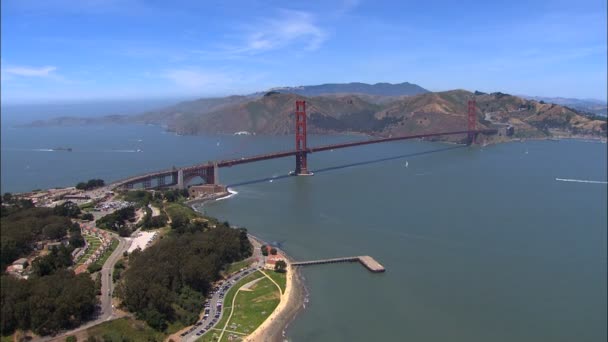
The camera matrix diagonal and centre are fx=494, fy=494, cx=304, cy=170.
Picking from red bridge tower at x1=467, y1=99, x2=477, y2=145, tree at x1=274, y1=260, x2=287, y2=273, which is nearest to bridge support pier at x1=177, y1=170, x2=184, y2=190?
tree at x1=274, y1=260, x2=287, y2=273

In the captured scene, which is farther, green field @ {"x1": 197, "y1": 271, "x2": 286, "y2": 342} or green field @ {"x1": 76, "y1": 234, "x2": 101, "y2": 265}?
green field @ {"x1": 76, "y1": 234, "x2": 101, "y2": 265}

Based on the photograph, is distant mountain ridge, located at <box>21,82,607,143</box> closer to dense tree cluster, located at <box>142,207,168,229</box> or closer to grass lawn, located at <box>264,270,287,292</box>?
dense tree cluster, located at <box>142,207,168,229</box>

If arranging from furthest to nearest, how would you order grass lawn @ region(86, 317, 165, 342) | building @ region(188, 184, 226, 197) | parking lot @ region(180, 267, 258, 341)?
building @ region(188, 184, 226, 197) < parking lot @ region(180, 267, 258, 341) < grass lawn @ region(86, 317, 165, 342)

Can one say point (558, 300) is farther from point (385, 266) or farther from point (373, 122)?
point (373, 122)

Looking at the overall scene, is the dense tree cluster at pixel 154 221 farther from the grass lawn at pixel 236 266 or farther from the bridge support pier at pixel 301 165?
the bridge support pier at pixel 301 165

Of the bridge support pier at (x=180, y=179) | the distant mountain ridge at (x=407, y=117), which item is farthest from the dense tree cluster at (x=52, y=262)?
the distant mountain ridge at (x=407, y=117)

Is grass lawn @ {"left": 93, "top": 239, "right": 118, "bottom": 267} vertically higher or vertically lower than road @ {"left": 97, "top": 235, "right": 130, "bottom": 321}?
higher
